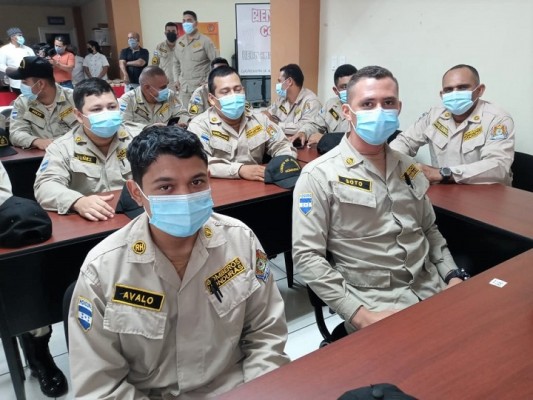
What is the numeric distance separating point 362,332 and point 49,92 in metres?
3.44

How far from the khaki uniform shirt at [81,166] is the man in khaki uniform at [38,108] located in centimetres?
114

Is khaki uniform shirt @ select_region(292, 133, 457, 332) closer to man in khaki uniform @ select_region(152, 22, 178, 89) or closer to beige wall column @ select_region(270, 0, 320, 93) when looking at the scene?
beige wall column @ select_region(270, 0, 320, 93)

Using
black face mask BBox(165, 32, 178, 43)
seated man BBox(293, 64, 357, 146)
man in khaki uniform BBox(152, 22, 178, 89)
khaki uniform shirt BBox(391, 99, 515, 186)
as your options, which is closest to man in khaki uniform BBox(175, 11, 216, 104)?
man in khaki uniform BBox(152, 22, 178, 89)

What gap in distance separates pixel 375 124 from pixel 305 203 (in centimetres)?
44

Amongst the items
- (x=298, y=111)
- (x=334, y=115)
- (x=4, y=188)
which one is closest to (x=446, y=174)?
(x=334, y=115)

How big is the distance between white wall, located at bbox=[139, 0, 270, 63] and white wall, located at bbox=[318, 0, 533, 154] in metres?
5.77

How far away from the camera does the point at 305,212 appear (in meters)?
1.67

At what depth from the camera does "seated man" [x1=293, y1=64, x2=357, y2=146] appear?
389cm

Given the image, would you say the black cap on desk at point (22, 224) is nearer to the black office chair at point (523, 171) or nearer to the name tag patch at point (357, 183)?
the name tag patch at point (357, 183)

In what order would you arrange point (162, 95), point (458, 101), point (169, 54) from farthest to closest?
point (169, 54) → point (162, 95) → point (458, 101)

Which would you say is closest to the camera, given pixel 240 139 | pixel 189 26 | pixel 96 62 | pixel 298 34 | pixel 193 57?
pixel 240 139

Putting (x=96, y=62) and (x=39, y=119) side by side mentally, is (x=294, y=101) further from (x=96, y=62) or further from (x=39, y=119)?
(x=96, y=62)

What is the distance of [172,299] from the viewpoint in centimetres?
116

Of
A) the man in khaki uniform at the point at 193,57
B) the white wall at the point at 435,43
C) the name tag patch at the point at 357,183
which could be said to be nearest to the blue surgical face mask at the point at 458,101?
the white wall at the point at 435,43
